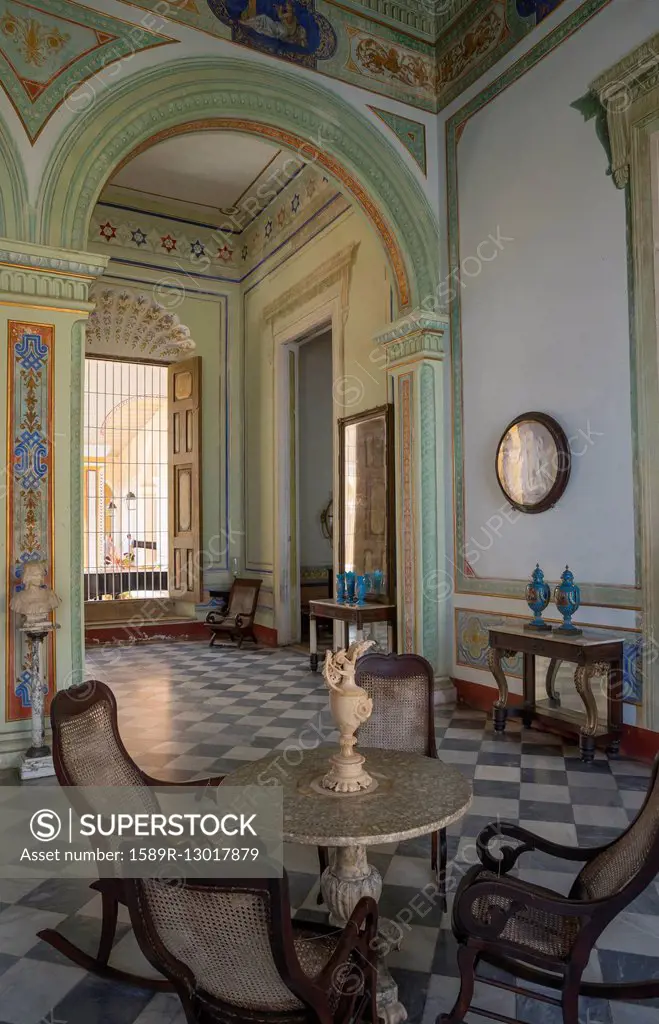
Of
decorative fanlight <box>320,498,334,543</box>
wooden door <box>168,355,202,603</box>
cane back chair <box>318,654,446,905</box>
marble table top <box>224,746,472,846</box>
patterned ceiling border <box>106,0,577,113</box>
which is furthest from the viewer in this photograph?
decorative fanlight <box>320,498,334,543</box>

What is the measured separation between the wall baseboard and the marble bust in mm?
3637

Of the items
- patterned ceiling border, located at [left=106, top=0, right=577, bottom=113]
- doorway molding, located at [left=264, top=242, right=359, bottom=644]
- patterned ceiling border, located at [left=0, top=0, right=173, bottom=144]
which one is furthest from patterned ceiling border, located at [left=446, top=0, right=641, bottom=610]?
patterned ceiling border, located at [left=0, top=0, right=173, bottom=144]

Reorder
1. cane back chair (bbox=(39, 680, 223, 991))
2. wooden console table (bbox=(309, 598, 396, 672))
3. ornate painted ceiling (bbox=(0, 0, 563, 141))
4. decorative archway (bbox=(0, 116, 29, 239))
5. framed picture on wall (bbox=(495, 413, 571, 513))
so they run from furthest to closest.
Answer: wooden console table (bbox=(309, 598, 396, 672)) → framed picture on wall (bbox=(495, 413, 571, 513)) → ornate painted ceiling (bbox=(0, 0, 563, 141)) → decorative archway (bbox=(0, 116, 29, 239)) → cane back chair (bbox=(39, 680, 223, 991))

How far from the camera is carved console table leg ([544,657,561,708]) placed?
18.0 ft

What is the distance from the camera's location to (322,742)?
5.23 meters

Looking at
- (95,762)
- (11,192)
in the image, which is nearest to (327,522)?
(11,192)

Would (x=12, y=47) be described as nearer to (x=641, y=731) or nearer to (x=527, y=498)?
(x=527, y=498)

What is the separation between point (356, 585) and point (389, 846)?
3.71m

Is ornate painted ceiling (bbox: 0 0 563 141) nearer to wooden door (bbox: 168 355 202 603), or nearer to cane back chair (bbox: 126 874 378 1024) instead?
wooden door (bbox: 168 355 202 603)

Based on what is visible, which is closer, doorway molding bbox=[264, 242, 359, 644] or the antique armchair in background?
doorway molding bbox=[264, 242, 359, 644]

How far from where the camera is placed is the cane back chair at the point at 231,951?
1.42 metres

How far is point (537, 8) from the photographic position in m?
5.66

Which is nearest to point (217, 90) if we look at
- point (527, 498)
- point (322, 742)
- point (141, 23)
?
point (141, 23)

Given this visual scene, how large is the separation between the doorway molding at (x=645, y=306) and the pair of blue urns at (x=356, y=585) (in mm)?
2916
